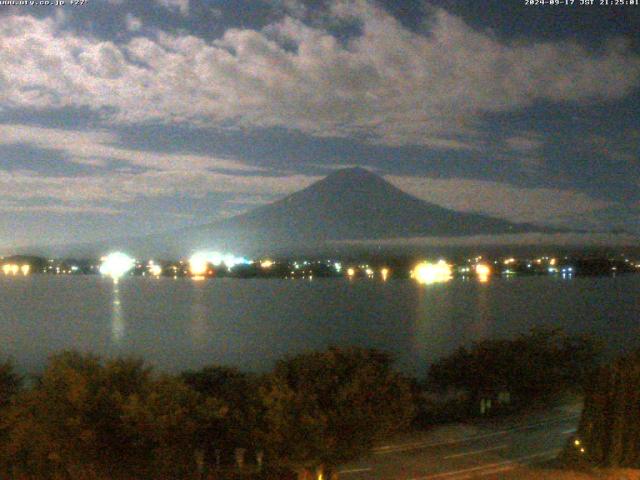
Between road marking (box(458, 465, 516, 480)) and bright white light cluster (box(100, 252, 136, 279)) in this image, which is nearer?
road marking (box(458, 465, 516, 480))

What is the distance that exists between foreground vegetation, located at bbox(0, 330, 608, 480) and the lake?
A: 18067 millimetres

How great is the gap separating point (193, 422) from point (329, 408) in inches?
53.7

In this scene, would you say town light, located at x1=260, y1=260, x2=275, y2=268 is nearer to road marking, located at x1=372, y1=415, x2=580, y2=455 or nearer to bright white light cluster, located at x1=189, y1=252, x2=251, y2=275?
bright white light cluster, located at x1=189, y1=252, x2=251, y2=275

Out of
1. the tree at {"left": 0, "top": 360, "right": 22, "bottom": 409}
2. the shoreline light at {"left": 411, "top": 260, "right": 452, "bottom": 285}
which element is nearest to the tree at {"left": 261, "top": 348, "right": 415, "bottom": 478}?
the tree at {"left": 0, "top": 360, "right": 22, "bottom": 409}

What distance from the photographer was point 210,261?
97.9 meters

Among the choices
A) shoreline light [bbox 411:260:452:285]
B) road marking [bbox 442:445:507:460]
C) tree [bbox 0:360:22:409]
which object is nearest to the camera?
tree [bbox 0:360:22:409]

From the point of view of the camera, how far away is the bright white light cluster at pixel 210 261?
93.8m

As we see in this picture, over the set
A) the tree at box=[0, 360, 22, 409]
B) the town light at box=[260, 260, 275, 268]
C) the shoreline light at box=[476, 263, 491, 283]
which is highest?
the town light at box=[260, 260, 275, 268]

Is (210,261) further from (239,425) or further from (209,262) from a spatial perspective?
(239,425)

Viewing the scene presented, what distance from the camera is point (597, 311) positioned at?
47656 millimetres

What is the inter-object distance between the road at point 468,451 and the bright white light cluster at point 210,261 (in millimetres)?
80165

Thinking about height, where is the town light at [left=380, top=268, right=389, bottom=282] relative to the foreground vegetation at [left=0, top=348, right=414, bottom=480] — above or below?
above

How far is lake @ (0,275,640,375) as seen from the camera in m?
35.3

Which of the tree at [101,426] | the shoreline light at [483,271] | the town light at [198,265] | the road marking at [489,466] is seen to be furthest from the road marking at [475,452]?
the town light at [198,265]
